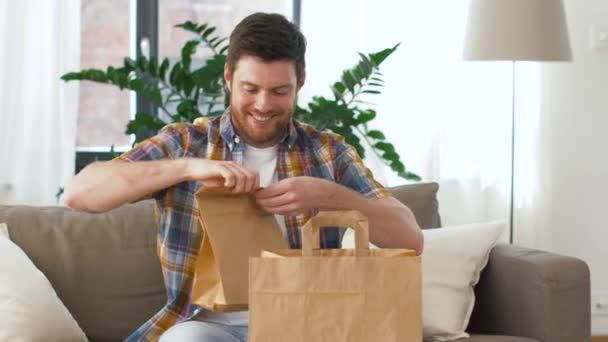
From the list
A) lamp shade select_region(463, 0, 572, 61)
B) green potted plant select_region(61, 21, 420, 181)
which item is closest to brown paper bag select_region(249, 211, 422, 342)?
green potted plant select_region(61, 21, 420, 181)

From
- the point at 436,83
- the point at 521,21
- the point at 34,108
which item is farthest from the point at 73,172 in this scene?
the point at 521,21

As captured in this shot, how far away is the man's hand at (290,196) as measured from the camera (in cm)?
180

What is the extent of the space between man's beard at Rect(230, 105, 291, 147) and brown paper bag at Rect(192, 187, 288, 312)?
11.5 inches

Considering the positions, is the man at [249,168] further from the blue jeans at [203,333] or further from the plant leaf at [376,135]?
the plant leaf at [376,135]

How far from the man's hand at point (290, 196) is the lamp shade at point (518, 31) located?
1.79 metres

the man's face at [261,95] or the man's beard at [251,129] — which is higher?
the man's face at [261,95]

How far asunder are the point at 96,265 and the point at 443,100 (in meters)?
1.72

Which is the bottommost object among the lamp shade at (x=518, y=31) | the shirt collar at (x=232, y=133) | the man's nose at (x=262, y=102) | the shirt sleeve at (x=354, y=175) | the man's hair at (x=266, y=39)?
the shirt sleeve at (x=354, y=175)

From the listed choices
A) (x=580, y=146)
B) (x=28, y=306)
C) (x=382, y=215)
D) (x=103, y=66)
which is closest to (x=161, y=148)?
(x=382, y=215)

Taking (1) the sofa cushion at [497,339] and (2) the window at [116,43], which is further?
(2) the window at [116,43]

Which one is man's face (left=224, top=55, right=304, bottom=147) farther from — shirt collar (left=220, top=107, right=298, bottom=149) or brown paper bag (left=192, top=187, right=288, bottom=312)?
brown paper bag (left=192, top=187, right=288, bottom=312)

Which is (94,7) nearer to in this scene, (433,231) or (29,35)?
(29,35)

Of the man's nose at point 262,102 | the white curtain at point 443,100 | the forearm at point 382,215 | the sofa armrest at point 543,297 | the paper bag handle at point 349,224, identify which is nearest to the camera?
the paper bag handle at point 349,224

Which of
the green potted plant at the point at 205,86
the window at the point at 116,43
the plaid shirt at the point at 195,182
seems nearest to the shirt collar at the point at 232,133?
the plaid shirt at the point at 195,182
